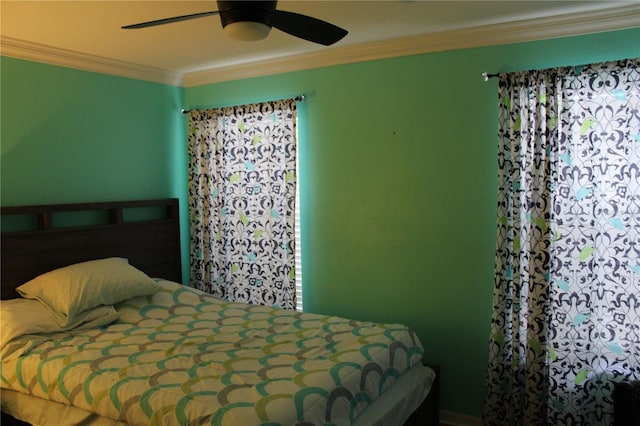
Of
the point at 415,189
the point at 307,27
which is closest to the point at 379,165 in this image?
the point at 415,189

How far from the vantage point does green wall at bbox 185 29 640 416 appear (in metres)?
3.12

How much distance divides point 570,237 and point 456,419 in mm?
1424

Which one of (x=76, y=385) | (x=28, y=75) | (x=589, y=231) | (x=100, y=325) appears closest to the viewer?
(x=76, y=385)

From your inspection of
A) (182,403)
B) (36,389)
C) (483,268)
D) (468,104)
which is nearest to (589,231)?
(483,268)

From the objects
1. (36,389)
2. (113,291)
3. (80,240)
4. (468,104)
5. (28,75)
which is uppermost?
(28,75)

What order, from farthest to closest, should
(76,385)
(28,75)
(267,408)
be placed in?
(28,75)
(76,385)
(267,408)

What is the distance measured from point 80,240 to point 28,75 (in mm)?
1154

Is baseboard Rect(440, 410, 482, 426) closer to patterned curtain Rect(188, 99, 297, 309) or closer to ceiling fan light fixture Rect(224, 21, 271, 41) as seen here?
patterned curtain Rect(188, 99, 297, 309)

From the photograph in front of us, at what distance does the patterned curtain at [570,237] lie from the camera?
106 inches

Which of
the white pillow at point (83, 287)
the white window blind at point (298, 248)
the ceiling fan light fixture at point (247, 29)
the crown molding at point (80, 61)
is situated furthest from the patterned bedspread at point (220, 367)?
the crown molding at point (80, 61)

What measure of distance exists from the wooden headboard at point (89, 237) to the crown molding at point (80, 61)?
100 centimetres

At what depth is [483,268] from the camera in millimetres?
3150

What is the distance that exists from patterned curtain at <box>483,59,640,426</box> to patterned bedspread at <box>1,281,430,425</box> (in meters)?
0.78

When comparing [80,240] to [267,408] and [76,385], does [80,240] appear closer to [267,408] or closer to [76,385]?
[76,385]
